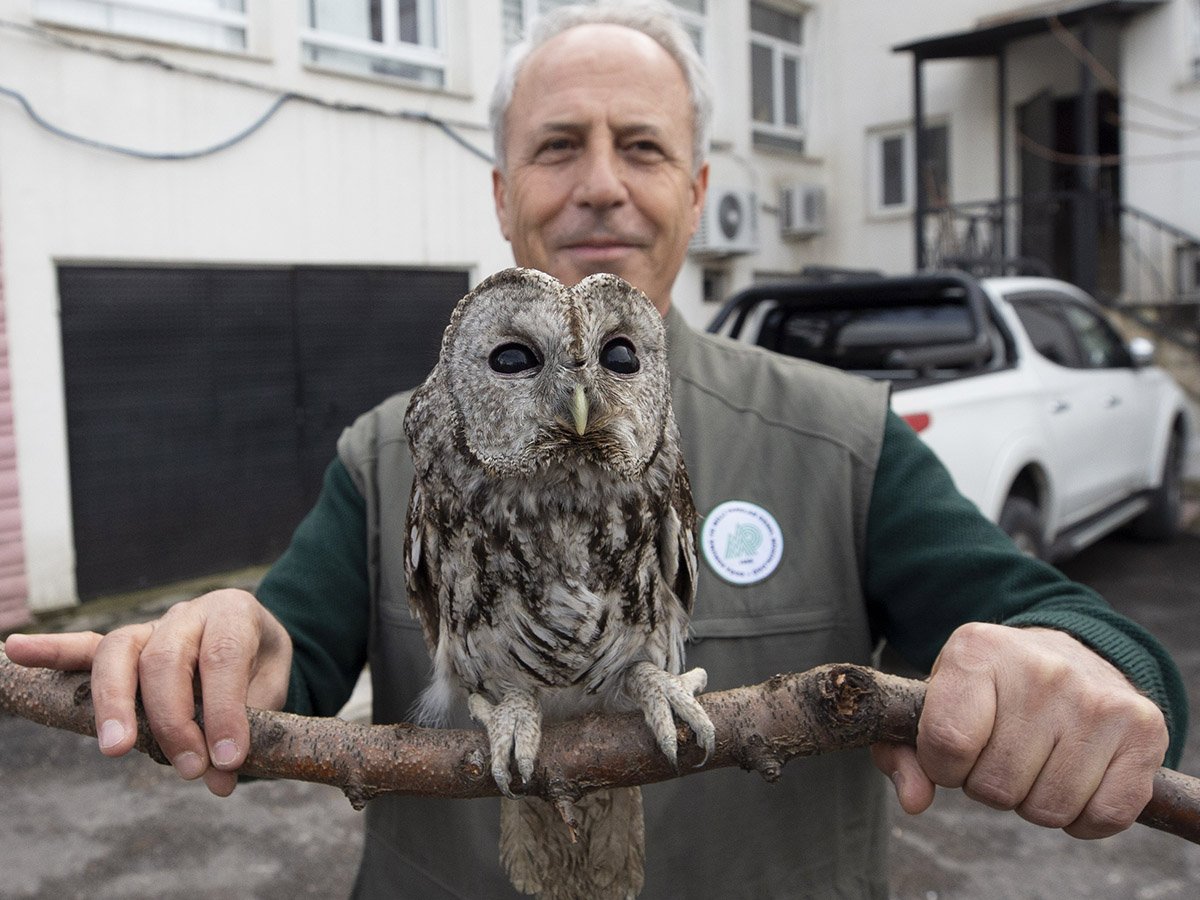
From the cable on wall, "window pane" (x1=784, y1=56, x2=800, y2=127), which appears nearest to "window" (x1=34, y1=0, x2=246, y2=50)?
the cable on wall

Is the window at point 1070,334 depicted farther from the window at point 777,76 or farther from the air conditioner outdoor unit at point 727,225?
the window at point 777,76

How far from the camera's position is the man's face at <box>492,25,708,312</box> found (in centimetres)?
177

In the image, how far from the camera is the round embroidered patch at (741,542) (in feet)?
6.03

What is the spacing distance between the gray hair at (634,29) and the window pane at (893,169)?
13457mm

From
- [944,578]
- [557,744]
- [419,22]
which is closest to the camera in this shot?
[557,744]

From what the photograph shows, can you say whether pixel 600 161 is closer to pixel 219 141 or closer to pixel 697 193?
pixel 697 193

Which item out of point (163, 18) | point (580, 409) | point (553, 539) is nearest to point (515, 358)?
point (580, 409)

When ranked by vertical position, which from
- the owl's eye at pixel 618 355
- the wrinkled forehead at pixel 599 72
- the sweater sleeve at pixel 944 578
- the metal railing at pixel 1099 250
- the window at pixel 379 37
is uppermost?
the window at pixel 379 37

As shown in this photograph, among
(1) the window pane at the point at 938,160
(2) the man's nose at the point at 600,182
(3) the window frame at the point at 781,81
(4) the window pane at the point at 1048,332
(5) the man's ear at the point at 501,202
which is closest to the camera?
(2) the man's nose at the point at 600,182

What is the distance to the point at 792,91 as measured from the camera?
14312mm

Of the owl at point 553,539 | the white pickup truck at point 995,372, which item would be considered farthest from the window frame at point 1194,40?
the owl at point 553,539

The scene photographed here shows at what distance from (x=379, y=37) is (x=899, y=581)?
827 centimetres

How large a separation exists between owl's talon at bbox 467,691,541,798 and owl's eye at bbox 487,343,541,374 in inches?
20.8

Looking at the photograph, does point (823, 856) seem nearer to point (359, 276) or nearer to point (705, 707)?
point (705, 707)
